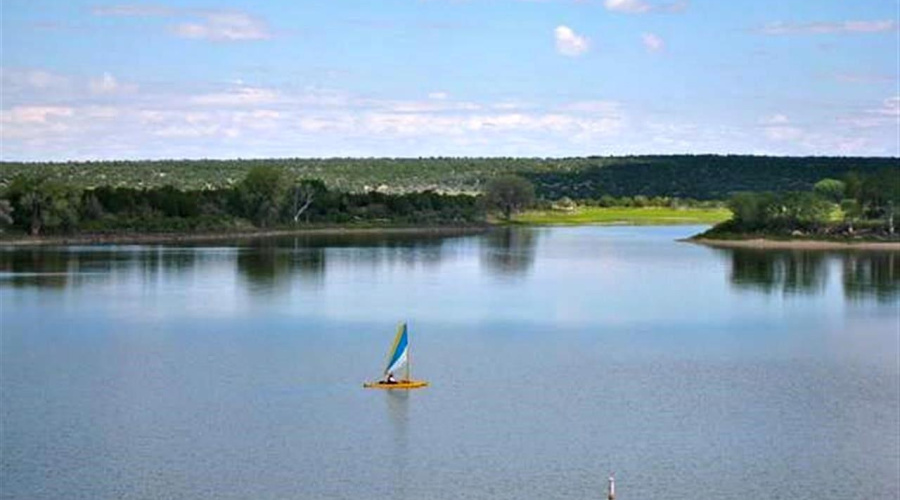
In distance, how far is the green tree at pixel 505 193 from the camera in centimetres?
13738

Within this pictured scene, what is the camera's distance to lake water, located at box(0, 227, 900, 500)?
26266 millimetres

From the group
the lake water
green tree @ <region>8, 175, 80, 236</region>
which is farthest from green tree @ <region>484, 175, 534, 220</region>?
the lake water

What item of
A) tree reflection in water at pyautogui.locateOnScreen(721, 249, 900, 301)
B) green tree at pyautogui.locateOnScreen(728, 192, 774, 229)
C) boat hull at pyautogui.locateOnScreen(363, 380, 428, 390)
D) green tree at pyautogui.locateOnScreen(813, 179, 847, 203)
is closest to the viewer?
boat hull at pyautogui.locateOnScreen(363, 380, 428, 390)

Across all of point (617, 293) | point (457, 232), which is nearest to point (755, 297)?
point (617, 293)

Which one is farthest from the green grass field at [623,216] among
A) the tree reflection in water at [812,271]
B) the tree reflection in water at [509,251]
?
the tree reflection in water at [812,271]

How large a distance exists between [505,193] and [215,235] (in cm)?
3704

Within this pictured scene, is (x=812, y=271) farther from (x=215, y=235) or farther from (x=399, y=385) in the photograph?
(x=215, y=235)

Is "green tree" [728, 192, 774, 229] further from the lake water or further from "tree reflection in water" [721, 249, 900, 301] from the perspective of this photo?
the lake water

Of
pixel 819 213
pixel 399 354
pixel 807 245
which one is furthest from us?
pixel 819 213

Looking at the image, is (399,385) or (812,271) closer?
(399,385)

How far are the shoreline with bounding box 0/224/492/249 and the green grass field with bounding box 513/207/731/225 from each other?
17.0 m

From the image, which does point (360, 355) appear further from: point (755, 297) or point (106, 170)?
point (106, 170)

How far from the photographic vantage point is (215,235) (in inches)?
4227

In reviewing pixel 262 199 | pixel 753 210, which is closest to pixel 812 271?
pixel 753 210
